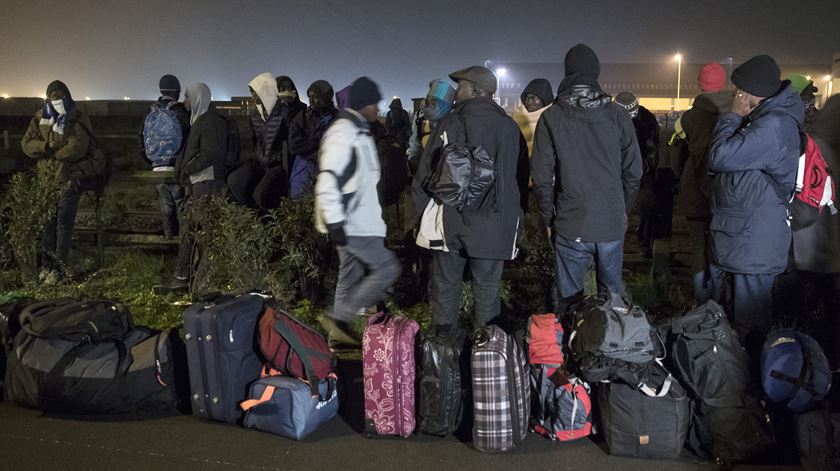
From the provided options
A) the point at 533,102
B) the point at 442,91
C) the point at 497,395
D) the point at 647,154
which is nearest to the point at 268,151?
the point at 442,91

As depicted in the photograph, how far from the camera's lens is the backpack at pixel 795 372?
3.62 metres

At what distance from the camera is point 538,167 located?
15.3ft

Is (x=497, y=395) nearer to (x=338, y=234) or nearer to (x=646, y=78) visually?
(x=338, y=234)

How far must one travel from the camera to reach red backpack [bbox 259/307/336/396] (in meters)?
4.22

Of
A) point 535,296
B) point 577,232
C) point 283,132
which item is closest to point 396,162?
point 283,132

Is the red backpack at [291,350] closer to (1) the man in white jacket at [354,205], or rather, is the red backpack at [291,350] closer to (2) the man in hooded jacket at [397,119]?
(1) the man in white jacket at [354,205]

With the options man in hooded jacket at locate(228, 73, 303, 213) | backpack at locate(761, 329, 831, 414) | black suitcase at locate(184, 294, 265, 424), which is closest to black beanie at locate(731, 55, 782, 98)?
backpack at locate(761, 329, 831, 414)

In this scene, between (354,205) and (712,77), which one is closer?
(354,205)

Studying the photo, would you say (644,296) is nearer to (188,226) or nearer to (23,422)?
(188,226)

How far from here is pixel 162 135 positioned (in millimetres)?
7031

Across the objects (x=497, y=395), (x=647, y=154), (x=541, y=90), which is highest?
(x=541, y=90)

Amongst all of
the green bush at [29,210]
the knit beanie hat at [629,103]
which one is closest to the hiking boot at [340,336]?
the knit beanie hat at [629,103]

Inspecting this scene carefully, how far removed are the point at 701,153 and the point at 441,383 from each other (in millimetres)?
2975

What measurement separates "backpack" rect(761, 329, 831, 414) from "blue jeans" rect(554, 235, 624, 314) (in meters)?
1.16
